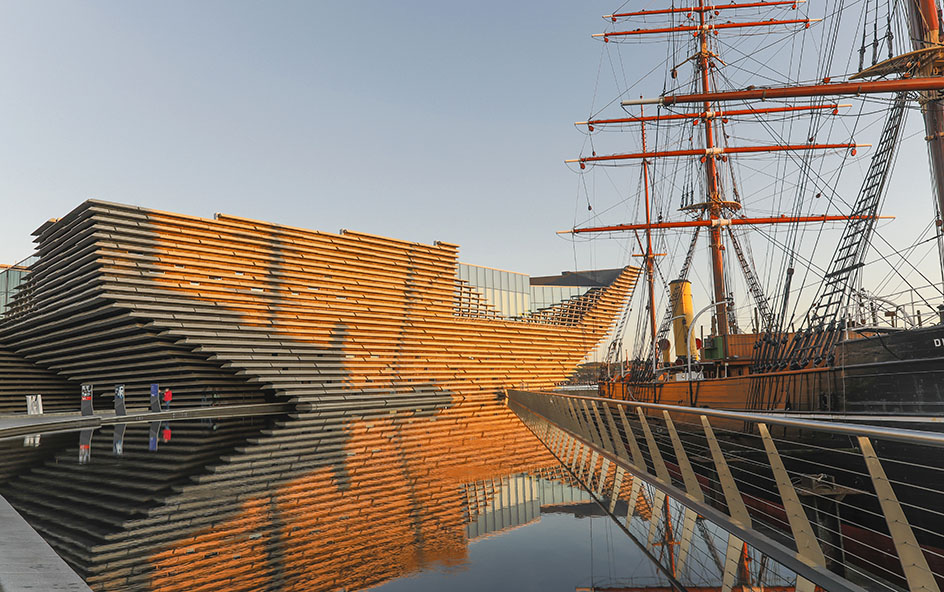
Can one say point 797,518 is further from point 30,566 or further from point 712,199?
point 712,199

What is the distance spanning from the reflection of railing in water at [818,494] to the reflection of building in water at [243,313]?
15.2 metres

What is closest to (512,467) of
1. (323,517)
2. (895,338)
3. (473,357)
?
(323,517)

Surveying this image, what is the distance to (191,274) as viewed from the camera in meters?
21.8

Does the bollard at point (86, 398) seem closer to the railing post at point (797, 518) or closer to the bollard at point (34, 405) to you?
the bollard at point (34, 405)

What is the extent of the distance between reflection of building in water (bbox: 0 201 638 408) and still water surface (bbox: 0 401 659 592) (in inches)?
405

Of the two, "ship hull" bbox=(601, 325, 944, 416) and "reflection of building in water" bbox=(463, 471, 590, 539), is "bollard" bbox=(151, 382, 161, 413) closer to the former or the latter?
"ship hull" bbox=(601, 325, 944, 416)

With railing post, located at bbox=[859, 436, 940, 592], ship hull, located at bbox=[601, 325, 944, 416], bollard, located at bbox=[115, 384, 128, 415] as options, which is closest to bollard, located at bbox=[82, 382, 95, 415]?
bollard, located at bbox=[115, 384, 128, 415]

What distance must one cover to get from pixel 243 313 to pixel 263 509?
58.2ft

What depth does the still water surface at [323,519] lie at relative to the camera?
13.2ft

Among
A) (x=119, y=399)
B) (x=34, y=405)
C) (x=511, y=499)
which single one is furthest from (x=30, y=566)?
(x=34, y=405)

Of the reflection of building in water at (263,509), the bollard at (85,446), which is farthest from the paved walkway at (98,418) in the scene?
the reflection of building in water at (263,509)

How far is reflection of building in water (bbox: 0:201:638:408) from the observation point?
21.0m

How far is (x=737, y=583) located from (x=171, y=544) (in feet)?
12.4

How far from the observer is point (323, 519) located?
223 inches
